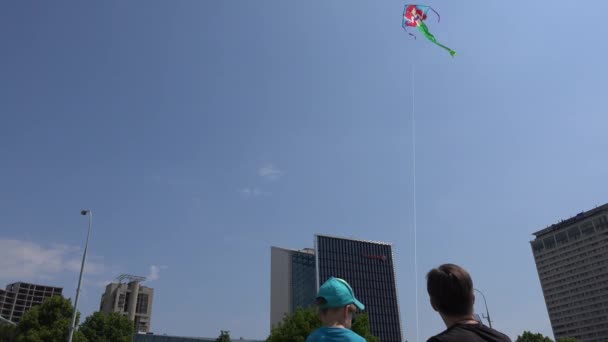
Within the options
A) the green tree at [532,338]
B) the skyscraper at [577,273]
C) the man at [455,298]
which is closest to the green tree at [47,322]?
the man at [455,298]

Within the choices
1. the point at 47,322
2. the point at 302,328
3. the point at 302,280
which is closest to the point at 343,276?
the point at 302,280

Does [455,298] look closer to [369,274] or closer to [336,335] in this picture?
[336,335]

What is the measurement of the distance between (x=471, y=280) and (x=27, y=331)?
4046 centimetres

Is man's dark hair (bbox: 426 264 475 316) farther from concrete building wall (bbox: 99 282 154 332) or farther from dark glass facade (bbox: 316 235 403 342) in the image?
concrete building wall (bbox: 99 282 154 332)

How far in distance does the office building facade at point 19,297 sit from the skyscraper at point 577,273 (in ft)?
603

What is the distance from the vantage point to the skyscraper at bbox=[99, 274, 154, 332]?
110062mm

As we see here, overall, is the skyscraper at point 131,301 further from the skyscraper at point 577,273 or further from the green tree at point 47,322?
the skyscraper at point 577,273

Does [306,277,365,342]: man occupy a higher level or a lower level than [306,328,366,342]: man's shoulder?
higher

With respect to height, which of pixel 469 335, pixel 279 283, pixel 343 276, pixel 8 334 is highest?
pixel 279 283

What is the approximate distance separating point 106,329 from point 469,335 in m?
48.9

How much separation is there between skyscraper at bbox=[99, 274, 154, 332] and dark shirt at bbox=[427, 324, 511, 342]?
118 metres

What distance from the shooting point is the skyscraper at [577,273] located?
483 feet

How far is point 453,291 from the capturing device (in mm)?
3293

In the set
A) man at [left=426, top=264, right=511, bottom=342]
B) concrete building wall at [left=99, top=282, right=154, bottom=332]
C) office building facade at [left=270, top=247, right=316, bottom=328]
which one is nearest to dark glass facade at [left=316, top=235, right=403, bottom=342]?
office building facade at [left=270, top=247, right=316, bottom=328]
